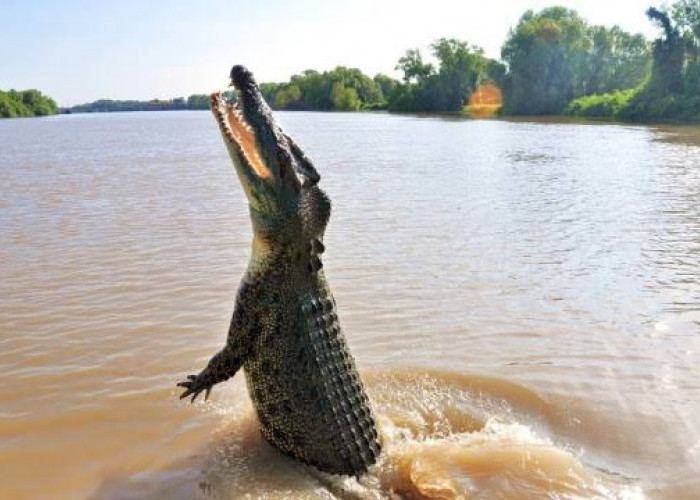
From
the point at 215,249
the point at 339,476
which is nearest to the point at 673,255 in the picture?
the point at 215,249

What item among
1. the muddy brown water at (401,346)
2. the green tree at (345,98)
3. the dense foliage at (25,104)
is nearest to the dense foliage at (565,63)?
the green tree at (345,98)

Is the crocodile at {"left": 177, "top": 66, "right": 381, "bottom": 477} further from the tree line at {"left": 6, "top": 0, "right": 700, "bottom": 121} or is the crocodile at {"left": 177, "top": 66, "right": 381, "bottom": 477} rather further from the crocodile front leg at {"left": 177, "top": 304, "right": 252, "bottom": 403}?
the tree line at {"left": 6, "top": 0, "right": 700, "bottom": 121}

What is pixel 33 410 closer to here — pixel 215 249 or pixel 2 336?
pixel 2 336

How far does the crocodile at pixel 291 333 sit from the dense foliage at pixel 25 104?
336 ft

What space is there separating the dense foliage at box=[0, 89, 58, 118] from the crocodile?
102 meters

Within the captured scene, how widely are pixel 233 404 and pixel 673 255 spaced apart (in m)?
5.97

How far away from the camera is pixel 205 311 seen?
20.0 feet

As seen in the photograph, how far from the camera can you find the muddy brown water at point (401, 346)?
12.1 feet

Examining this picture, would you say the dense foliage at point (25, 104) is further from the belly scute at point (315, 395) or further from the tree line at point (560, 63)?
the belly scute at point (315, 395)

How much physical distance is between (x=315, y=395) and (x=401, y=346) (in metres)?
2.04

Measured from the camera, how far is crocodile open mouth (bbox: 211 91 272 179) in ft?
12.1

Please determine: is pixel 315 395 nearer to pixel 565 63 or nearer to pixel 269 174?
pixel 269 174

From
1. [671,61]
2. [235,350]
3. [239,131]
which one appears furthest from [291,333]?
[671,61]

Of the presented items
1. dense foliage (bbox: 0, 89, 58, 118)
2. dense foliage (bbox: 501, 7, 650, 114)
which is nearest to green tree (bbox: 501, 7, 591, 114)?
dense foliage (bbox: 501, 7, 650, 114)
